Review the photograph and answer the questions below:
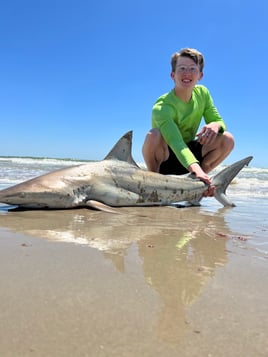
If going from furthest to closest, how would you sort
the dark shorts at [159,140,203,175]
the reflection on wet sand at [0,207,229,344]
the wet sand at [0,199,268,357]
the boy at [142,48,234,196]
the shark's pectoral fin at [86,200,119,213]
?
the dark shorts at [159,140,203,175]
the boy at [142,48,234,196]
the shark's pectoral fin at [86,200,119,213]
the reflection on wet sand at [0,207,229,344]
the wet sand at [0,199,268,357]

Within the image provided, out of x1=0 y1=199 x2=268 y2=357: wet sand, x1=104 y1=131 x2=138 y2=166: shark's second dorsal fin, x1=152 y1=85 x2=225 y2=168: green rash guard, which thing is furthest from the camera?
x1=152 y1=85 x2=225 y2=168: green rash guard

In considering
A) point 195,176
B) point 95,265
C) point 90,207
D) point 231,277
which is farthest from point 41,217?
point 195,176

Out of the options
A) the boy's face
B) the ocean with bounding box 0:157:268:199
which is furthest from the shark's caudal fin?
the ocean with bounding box 0:157:268:199

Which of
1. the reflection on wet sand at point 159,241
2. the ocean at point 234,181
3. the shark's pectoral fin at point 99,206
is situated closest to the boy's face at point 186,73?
the reflection on wet sand at point 159,241

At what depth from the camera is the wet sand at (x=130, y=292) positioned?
0.98m

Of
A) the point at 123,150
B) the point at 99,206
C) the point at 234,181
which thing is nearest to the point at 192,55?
the point at 123,150

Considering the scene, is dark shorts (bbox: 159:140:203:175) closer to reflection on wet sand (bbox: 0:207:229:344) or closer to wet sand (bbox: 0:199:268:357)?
reflection on wet sand (bbox: 0:207:229:344)

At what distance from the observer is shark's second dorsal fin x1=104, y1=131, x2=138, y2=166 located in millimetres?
4258

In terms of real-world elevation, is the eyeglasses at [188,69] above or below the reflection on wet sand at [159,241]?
above

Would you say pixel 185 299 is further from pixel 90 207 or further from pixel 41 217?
pixel 90 207

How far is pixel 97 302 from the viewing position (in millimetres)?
1243

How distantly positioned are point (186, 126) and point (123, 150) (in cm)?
118

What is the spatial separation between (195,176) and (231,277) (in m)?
3.04

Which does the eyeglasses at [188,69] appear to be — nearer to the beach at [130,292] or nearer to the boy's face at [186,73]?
the boy's face at [186,73]
